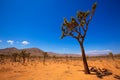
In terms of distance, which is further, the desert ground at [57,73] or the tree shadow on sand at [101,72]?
the tree shadow on sand at [101,72]

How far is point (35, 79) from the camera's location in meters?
11.3

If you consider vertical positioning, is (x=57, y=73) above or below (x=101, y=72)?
above

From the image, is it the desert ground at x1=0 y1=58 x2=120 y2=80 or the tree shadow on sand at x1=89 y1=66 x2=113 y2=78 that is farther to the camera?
the tree shadow on sand at x1=89 y1=66 x2=113 y2=78

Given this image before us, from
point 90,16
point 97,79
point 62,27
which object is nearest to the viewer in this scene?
point 97,79

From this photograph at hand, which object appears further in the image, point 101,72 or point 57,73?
point 101,72

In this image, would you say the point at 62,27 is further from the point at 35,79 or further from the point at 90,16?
the point at 35,79

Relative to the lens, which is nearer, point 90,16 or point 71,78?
point 71,78

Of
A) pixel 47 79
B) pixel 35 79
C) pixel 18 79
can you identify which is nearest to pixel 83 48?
pixel 47 79

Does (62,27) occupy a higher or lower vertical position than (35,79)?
higher

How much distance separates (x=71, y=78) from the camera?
1141 cm

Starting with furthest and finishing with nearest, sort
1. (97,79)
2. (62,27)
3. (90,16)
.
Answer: (62,27) → (90,16) → (97,79)

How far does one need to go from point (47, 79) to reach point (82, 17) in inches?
345

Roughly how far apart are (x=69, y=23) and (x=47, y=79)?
25.0 feet

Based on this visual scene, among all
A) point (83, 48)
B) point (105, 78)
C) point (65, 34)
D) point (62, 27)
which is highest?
point (62, 27)
